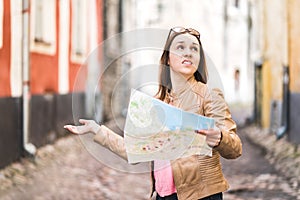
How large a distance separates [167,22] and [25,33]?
20.6 m

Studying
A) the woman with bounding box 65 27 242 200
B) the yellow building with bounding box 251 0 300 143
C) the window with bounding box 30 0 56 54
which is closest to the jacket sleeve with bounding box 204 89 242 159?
the woman with bounding box 65 27 242 200

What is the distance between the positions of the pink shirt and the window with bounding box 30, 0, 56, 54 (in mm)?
6923

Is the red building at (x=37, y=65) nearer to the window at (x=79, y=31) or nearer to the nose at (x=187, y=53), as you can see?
the window at (x=79, y=31)

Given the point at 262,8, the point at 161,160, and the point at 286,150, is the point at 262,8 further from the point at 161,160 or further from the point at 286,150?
the point at 161,160

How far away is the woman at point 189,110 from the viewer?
82.2 inches

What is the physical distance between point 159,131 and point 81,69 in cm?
42

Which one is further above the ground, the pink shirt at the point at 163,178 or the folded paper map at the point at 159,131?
the folded paper map at the point at 159,131

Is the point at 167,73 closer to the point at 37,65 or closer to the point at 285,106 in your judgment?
the point at 37,65

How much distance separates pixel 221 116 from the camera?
208 cm

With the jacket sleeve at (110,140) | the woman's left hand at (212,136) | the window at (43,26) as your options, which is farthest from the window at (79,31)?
the woman's left hand at (212,136)

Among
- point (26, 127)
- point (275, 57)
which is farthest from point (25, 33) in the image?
point (275, 57)

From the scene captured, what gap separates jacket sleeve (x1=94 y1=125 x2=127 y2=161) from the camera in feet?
7.27

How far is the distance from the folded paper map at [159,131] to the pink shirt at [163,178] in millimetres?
63

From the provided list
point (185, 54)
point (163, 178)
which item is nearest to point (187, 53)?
point (185, 54)
